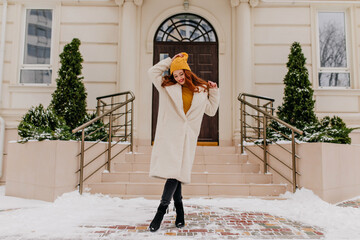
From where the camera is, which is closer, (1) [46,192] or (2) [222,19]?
(1) [46,192]

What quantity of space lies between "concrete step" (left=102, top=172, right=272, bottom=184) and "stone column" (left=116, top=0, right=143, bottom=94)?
2.84 metres

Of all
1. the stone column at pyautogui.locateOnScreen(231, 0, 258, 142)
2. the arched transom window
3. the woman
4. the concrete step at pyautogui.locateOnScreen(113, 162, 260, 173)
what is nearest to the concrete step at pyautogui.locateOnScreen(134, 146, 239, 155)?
the concrete step at pyautogui.locateOnScreen(113, 162, 260, 173)

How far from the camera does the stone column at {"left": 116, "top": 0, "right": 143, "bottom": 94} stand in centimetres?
748

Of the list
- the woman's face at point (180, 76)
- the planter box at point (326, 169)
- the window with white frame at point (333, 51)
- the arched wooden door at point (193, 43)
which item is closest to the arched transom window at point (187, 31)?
the arched wooden door at point (193, 43)

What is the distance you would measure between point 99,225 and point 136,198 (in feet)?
4.52

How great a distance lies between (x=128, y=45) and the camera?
299 inches

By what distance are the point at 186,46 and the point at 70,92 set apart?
3.22m

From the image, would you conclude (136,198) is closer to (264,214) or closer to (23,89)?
(264,214)

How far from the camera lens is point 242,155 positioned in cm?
598

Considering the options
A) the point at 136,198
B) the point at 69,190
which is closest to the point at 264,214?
the point at 136,198

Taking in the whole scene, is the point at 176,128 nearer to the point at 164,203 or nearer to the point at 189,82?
the point at 189,82

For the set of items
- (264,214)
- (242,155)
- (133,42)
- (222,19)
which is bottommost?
(264,214)

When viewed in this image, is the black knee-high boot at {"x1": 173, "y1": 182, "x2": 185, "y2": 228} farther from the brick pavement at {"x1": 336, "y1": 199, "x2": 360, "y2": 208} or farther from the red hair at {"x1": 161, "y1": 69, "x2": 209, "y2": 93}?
the brick pavement at {"x1": 336, "y1": 199, "x2": 360, "y2": 208}

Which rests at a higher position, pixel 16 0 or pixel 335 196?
pixel 16 0
